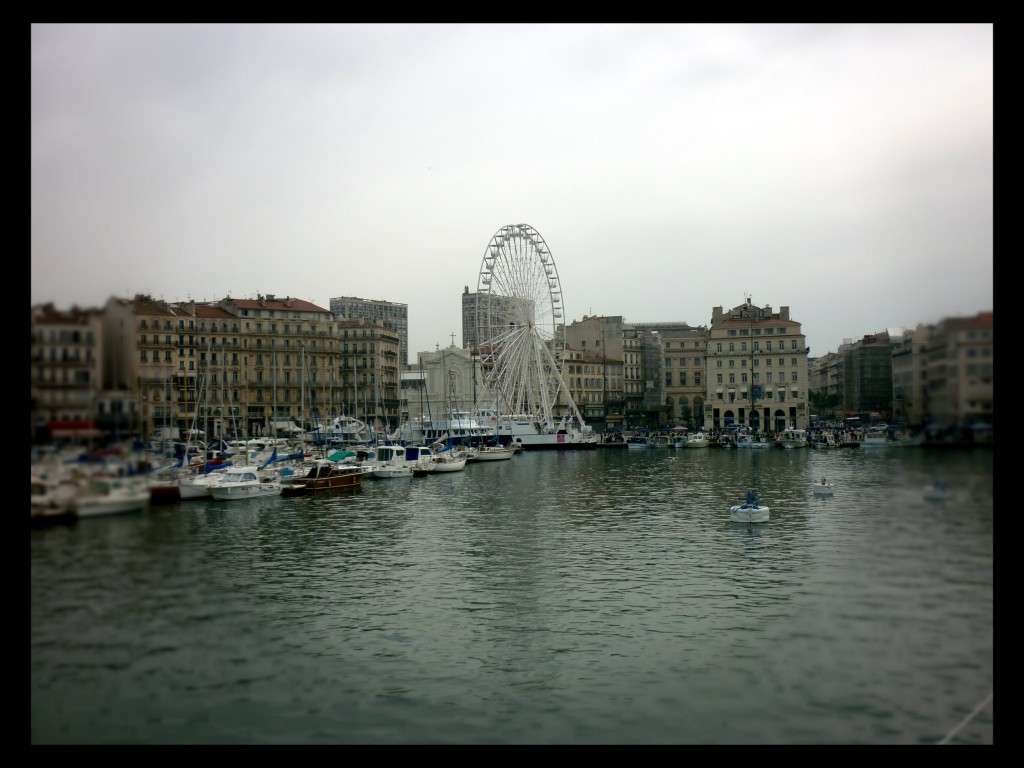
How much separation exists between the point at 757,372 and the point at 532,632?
5496 cm

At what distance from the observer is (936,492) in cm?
416

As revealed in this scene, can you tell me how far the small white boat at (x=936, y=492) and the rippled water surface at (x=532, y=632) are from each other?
0.03 m

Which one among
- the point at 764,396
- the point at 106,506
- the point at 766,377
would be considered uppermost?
the point at 766,377

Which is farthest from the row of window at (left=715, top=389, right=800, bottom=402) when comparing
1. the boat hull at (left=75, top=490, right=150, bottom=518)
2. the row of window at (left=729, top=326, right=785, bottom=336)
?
the boat hull at (left=75, top=490, right=150, bottom=518)

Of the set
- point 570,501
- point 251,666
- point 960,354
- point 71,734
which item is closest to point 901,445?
point 960,354

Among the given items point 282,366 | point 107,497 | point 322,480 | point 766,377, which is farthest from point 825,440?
point 107,497

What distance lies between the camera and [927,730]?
4.55 m

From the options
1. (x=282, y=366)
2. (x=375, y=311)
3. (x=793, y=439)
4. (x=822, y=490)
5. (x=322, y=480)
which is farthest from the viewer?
(x=375, y=311)

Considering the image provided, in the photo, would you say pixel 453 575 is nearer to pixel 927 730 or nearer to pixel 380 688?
pixel 380 688

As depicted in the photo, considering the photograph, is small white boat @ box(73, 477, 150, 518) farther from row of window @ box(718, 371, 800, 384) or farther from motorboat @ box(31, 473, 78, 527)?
row of window @ box(718, 371, 800, 384)

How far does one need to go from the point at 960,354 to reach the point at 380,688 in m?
5.70

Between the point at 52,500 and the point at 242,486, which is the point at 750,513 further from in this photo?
the point at 52,500

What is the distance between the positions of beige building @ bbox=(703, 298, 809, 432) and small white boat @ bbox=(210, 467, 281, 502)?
4310cm

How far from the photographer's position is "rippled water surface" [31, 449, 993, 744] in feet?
13.5
